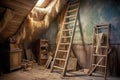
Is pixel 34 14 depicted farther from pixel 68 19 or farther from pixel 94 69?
pixel 94 69

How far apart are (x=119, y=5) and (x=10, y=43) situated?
358 cm

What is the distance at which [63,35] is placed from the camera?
4.80 meters

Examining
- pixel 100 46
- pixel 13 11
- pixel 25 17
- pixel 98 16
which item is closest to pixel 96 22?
pixel 98 16

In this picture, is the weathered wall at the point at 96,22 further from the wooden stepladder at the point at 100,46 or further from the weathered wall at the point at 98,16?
the wooden stepladder at the point at 100,46

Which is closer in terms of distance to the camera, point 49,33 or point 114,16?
point 114,16

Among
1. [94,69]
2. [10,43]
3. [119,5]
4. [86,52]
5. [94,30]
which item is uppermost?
[119,5]

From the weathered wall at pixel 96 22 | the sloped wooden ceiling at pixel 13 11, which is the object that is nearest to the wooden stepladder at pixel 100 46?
the weathered wall at pixel 96 22

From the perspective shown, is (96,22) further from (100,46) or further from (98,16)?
(100,46)

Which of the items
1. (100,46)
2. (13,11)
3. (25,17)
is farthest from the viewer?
(25,17)

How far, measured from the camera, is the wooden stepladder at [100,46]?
3751 mm

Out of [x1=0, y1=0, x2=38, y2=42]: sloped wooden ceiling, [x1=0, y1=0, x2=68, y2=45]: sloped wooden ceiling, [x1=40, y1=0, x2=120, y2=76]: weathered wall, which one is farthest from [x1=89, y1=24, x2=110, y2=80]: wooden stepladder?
[x1=0, y1=0, x2=38, y2=42]: sloped wooden ceiling

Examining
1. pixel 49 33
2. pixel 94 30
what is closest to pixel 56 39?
pixel 49 33

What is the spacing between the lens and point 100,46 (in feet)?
12.6

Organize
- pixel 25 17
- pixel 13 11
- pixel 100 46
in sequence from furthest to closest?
pixel 25 17, pixel 100 46, pixel 13 11
